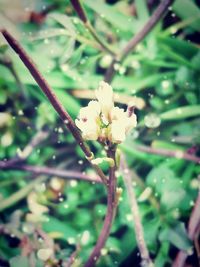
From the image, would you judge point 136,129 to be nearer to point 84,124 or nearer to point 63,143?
point 63,143

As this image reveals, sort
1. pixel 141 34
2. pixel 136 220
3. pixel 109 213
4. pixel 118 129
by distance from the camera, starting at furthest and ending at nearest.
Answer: pixel 141 34
pixel 136 220
pixel 109 213
pixel 118 129

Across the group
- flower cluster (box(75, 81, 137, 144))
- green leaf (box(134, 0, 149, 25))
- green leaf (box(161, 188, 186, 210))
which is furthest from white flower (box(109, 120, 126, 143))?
green leaf (box(134, 0, 149, 25))

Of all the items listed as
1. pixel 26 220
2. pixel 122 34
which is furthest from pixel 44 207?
pixel 122 34

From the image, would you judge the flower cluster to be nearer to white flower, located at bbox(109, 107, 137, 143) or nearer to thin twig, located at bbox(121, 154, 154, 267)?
white flower, located at bbox(109, 107, 137, 143)

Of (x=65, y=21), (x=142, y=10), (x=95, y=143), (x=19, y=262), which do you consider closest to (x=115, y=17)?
(x=142, y=10)

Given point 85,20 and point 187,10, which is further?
point 187,10

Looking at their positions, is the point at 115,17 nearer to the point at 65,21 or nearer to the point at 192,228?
the point at 65,21

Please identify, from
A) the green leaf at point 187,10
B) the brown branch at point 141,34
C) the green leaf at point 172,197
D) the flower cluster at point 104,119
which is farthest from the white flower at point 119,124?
the green leaf at point 187,10
